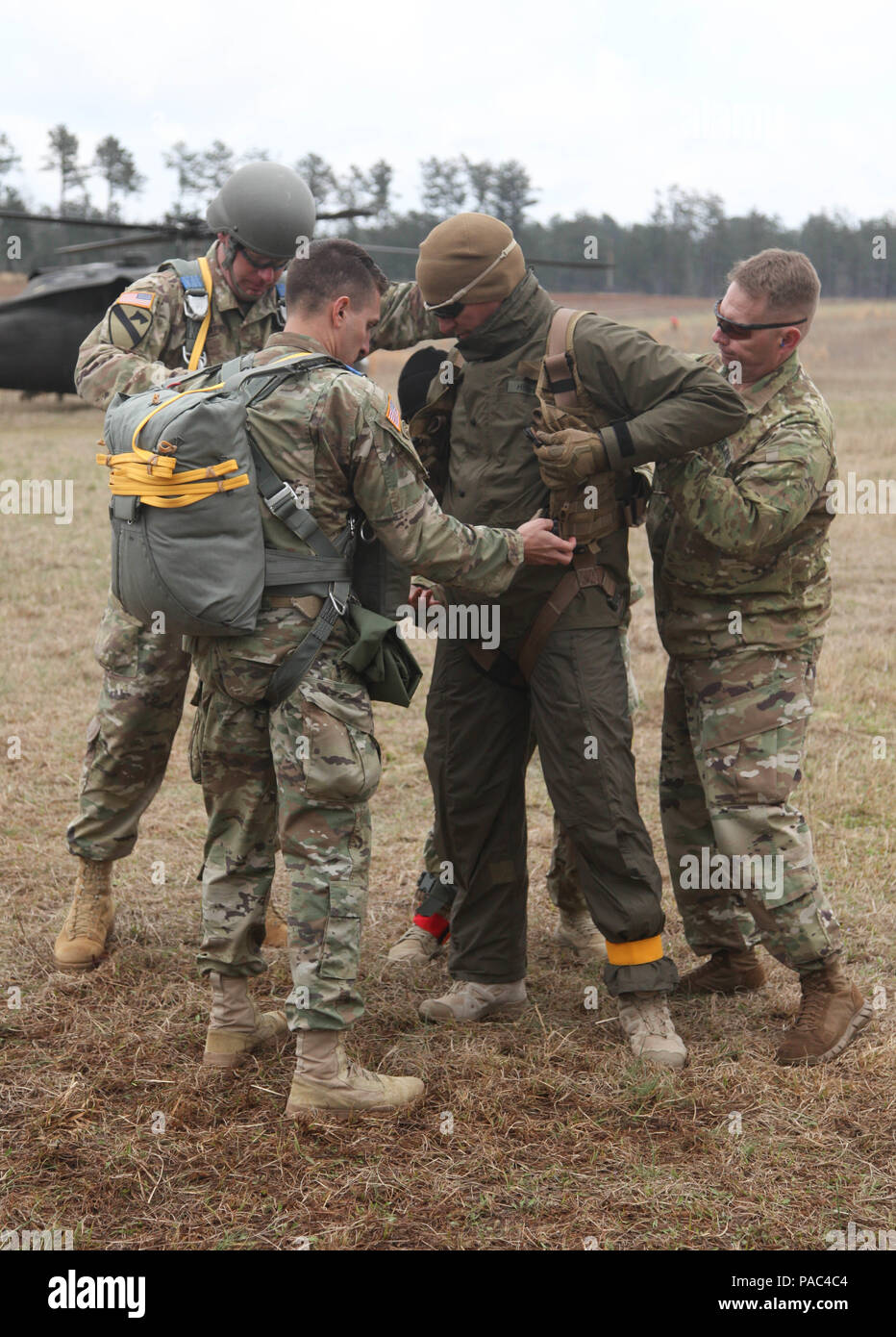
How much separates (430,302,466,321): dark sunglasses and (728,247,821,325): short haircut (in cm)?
82

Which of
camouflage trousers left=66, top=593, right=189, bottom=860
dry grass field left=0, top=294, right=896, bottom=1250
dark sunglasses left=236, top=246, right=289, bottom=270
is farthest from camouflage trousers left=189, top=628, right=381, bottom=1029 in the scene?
dark sunglasses left=236, top=246, right=289, bottom=270

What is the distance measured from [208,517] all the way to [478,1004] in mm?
1969

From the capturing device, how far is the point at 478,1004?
4246mm

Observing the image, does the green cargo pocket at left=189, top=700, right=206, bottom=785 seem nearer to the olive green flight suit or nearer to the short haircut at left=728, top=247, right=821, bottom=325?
the olive green flight suit

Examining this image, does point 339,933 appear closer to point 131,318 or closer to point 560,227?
point 131,318

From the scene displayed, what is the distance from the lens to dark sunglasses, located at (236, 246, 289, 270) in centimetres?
432

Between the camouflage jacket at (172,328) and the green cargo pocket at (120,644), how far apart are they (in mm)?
731

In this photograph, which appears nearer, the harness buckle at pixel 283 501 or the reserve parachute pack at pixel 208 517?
the reserve parachute pack at pixel 208 517

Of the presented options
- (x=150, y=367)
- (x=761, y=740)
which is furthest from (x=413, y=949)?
(x=150, y=367)

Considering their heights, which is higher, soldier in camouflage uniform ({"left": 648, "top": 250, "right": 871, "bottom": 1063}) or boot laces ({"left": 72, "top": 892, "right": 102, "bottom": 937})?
soldier in camouflage uniform ({"left": 648, "top": 250, "right": 871, "bottom": 1063})

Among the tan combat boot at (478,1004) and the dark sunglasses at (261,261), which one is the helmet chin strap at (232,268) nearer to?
the dark sunglasses at (261,261)

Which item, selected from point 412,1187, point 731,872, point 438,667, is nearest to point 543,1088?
point 412,1187

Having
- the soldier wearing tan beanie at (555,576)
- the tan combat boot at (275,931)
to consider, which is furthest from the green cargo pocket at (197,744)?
the tan combat boot at (275,931)

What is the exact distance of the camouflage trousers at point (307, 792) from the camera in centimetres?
341
